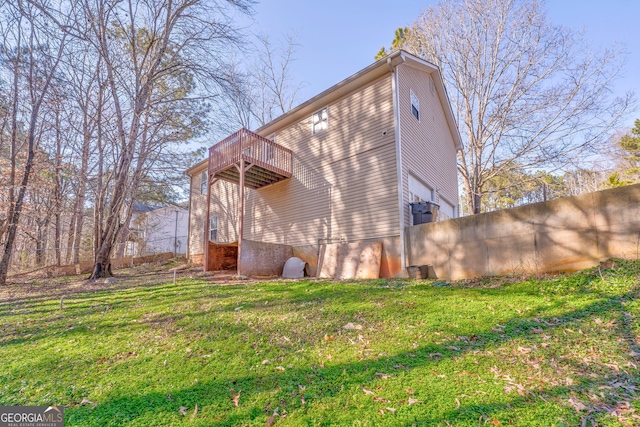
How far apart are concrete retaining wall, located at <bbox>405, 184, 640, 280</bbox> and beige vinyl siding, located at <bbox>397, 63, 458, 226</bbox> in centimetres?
152

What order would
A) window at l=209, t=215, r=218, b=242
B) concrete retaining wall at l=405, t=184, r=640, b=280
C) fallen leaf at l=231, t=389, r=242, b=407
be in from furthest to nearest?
1. window at l=209, t=215, r=218, b=242
2. concrete retaining wall at l=405, t=184, r=640, b=280
3. fallen leaf at l=231, t=389, r=242, b=407

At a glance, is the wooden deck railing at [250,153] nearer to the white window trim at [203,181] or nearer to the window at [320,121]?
the window at [320,121]

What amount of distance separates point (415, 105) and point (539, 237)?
19.9 feet

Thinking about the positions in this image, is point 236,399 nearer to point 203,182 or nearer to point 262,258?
point 262,258

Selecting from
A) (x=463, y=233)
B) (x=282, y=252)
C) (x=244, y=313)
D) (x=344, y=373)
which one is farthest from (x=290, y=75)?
(x=344, y=373)

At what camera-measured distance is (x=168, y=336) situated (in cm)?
409

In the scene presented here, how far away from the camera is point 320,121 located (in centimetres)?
1067

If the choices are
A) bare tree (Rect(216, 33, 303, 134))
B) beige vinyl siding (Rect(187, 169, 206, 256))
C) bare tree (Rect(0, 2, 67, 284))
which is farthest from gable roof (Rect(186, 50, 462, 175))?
bare tree (Rect(216, 33, 303, 134))

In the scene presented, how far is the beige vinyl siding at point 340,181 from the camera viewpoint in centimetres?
860

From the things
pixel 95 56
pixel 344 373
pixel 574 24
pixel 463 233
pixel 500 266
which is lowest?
pixel 344 373

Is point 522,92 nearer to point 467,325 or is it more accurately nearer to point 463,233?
point 463,233

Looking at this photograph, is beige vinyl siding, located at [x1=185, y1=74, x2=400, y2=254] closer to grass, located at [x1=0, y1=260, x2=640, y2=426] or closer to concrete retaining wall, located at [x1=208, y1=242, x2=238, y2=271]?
concrete retaining wall, located at [x1=208, y1=242, x2=238, y2=271]

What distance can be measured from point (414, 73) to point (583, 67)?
8.22m

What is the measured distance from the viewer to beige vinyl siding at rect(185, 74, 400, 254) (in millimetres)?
8602
